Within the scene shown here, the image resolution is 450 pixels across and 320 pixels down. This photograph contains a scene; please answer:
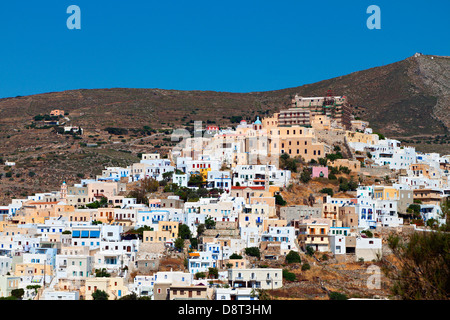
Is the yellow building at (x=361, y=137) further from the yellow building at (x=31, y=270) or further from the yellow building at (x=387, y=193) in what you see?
the yellow building at (x=31, y=270)

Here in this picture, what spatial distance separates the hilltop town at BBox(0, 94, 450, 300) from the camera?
38031 millimetres

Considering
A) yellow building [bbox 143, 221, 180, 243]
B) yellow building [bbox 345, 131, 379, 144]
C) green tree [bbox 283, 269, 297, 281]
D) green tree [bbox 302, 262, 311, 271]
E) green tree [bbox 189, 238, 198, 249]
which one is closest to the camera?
green tree [bbox 283, 269, 297, 281]

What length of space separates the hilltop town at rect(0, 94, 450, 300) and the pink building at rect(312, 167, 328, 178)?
12 centimetres

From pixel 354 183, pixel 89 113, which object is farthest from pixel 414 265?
pixel 89 113

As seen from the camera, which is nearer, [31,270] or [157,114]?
[31,270]

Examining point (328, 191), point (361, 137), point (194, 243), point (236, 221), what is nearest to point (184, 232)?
point (194, 243)

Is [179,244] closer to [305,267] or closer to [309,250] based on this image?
[305,267]

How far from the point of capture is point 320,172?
5644 cm

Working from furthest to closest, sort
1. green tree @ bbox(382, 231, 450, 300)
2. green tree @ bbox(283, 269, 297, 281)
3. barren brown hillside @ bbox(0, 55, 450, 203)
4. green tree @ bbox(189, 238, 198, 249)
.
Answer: barren brown hillside @ bbox(0, 55, 450, 203) < green tree @ bbox(189, 238, 198, 249) < green tree @ bbox(283, 269, 297, 281) < green tree @ bbox(382, 231, 450, 300)

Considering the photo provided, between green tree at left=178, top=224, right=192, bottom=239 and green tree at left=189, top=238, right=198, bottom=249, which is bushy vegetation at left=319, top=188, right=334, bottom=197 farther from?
green tree at left=189, top=238, right=198, bottom=249

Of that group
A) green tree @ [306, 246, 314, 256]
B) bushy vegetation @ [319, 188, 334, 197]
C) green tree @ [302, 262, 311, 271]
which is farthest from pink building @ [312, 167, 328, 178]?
green tree @ [302, 262, 311, 271]

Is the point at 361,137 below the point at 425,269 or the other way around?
the other way around

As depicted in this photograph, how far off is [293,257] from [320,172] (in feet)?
53.5
